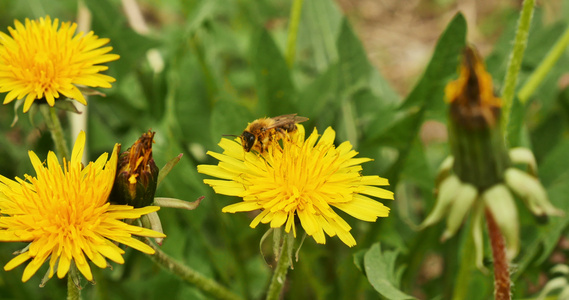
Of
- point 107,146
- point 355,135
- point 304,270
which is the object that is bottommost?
point 304,270

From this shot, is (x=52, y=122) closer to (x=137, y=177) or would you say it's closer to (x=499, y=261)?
(x=137, y=177)

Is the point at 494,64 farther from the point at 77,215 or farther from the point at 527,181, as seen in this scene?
the point at 77,215

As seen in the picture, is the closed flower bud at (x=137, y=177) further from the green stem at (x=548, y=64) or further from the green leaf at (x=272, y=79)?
the green stem at (x=548, y=64)

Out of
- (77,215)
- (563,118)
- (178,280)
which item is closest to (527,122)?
(563,118)

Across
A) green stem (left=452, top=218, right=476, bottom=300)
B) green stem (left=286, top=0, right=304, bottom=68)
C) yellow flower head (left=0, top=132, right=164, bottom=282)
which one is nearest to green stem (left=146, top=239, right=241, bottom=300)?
yellow flower head (left=0, top=132, right=164, bottom=282)

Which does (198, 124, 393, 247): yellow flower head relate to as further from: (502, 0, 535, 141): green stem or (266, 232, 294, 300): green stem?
(502, 0, 535, 141): green stem

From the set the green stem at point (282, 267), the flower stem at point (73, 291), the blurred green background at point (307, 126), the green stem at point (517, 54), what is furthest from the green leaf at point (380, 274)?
the flower stem at point (73, 291)

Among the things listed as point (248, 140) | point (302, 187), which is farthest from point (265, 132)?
point (302, 187)
